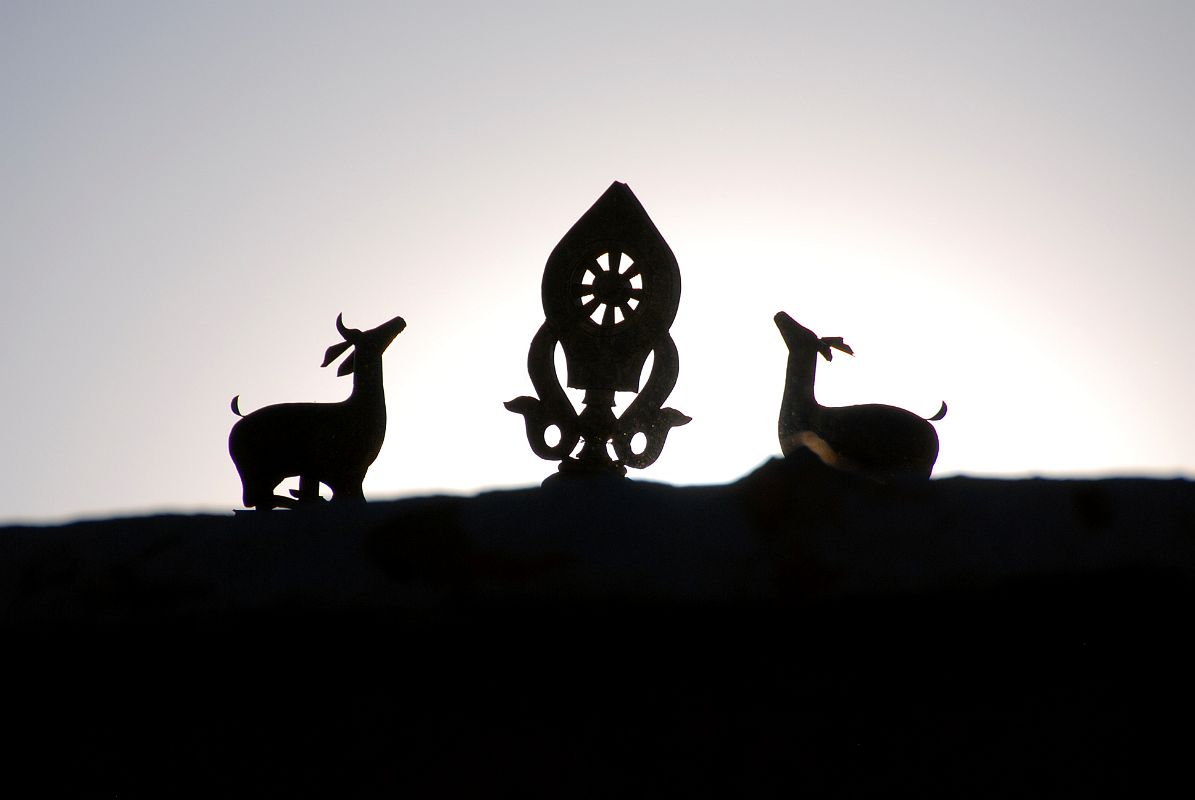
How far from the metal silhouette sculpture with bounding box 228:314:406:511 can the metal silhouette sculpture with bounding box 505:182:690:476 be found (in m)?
0.46

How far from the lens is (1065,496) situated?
1805 millimetres

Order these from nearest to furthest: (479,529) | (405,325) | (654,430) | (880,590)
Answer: (880,590), (479,529), (654,430), (405,325)

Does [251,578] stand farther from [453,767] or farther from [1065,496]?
[1065,496]

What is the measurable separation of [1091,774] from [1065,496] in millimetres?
381

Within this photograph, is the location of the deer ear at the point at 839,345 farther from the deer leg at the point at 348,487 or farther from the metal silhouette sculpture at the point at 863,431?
the deer leg at the point at 348,487

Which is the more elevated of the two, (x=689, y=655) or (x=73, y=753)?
(x=689, y=655)

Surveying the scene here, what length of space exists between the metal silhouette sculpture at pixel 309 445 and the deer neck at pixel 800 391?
121 centimetres

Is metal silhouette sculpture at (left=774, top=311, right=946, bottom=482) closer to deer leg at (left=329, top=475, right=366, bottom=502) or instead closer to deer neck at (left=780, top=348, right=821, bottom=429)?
deer neck at (left=780, top=348, right=821, bottom=429)

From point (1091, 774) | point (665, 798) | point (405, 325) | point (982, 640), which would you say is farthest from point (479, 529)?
point (405, 325)

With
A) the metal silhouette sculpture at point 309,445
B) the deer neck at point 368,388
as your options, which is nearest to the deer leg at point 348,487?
the metal silhouette sculpture at point 309,445

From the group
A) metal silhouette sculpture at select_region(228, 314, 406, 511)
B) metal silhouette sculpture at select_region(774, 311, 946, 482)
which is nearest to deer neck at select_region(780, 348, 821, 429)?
metal silhouette sculpture at select_region(774, 311, 946, 482)

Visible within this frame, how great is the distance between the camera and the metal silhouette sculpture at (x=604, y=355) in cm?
411

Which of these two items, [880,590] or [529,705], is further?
[529,705]

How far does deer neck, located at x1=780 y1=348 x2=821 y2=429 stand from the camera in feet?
A: 12.9
